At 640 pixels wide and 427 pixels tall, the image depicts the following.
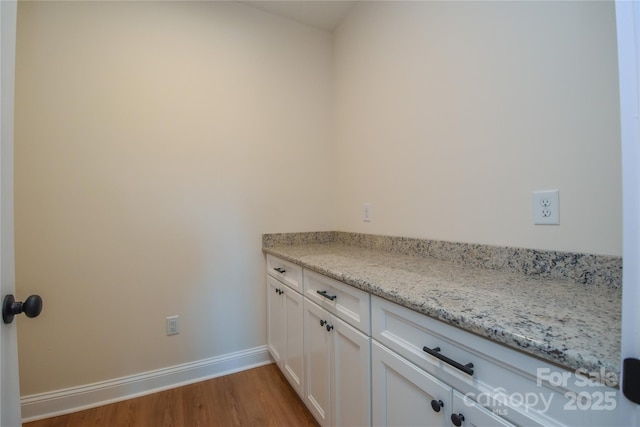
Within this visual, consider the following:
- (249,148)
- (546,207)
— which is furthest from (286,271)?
(546,207)

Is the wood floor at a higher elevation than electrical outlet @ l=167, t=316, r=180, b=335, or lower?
lower

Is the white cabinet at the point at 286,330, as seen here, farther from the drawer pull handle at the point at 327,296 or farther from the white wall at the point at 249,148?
the drawer pull handle at the point at 327,296

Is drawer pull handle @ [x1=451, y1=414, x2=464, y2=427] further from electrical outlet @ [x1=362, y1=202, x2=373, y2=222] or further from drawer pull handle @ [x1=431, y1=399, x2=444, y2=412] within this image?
electrical outlet @ [x1=362, y1=202, x2=373, y2=222]

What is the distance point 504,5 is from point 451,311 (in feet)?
3.90

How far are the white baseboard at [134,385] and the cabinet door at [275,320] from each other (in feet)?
0.54

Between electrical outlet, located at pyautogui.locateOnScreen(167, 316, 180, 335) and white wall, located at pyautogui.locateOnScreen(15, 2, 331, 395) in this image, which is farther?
electrical outlet, located at pyautogui.locateOnScreen(167, 316, 180, 335)

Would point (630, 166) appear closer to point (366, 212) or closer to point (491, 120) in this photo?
point (491, 120)

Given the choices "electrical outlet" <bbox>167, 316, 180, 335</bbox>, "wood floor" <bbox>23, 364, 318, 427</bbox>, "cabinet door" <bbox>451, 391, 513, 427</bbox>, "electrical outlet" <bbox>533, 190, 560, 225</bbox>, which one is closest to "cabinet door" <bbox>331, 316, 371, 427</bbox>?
"cabinet door" <bbox>451, 391, 513, 427</bbox>

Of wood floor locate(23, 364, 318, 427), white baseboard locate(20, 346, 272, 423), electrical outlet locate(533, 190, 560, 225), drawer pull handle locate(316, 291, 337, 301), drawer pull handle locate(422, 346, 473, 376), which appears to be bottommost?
wood floor locate(23, 364, 318, 427)

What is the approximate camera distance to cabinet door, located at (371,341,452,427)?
2.25ft

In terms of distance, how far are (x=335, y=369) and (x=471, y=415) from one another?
2.05 ft

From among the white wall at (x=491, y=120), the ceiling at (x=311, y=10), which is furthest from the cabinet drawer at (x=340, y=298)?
the ceiling at (x=311, y=10)

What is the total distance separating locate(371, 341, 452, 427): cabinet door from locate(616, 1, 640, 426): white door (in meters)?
0.39

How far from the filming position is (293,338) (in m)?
1.54
